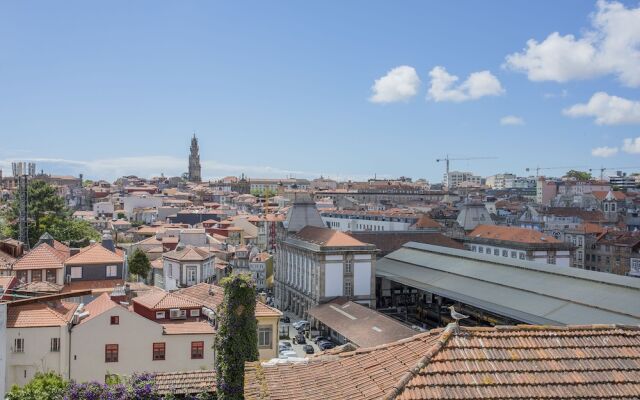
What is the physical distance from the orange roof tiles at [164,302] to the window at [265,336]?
138 inches

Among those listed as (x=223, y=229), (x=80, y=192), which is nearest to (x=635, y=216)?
(x=223, y=229)

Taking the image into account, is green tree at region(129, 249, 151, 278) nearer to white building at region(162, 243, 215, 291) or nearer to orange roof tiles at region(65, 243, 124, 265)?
white building at region(162, 243, 215, 291)

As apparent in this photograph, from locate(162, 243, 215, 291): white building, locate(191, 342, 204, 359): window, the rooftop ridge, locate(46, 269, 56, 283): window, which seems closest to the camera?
the rooftop ridge

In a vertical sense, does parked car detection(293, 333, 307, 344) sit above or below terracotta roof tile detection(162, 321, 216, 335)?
below

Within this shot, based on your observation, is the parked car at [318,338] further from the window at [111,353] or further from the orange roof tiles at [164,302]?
the window at [111,353]

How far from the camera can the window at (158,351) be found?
1058 inches

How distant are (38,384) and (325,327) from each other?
110ft

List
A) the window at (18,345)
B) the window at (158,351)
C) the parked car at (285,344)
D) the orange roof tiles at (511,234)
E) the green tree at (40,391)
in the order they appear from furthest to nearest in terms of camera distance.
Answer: the orange roof tiles at (511,234) → the parked car at (285,344) → the window at (158,351) → the window at (18,345) → the green tree at (40,391)

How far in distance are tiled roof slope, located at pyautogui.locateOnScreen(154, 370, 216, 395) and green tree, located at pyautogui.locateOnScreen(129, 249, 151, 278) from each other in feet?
141

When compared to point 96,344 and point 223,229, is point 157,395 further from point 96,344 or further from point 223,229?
point 223,229

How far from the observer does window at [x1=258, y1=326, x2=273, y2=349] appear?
31219 millimetres

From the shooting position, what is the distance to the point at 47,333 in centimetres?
2548

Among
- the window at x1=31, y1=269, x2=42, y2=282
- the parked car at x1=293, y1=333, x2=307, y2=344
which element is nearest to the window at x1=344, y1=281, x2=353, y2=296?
the parked car at x1=293, y1=333, x2=307, y2=344

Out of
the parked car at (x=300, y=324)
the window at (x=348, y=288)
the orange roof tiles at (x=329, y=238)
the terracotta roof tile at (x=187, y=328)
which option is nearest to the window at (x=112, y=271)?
the terracotta roof tile at (x=187, y=328)
